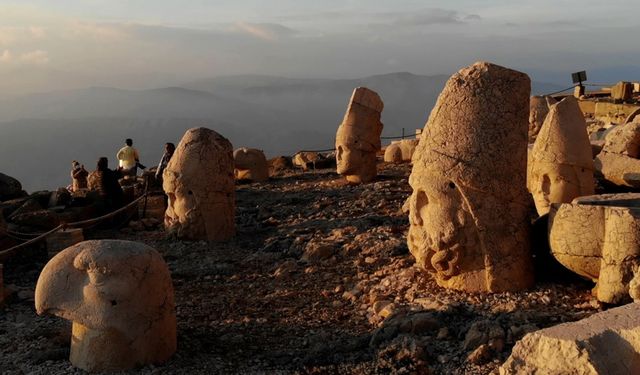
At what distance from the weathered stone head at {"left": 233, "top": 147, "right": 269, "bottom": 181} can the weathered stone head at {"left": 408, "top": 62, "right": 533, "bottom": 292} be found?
10.6m

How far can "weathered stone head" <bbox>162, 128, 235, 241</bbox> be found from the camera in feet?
35.5

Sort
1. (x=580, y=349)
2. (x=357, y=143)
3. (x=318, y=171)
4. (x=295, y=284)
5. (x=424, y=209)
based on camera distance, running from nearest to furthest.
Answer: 1. (x=580, y=349)
2. (x=424, y=209)
3. (x=295, y=284)
4. (x=357, y=143)
5. (x=318, y=171)

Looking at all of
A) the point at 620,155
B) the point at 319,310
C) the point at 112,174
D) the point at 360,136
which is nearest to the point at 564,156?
the point at 620,155

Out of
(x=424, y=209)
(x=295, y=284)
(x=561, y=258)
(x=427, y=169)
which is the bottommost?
(x=295, y=284)

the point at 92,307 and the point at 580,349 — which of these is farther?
the point at 92,307

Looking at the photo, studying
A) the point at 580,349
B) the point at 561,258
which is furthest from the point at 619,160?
the point at 580,349

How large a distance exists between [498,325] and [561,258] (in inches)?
51.2

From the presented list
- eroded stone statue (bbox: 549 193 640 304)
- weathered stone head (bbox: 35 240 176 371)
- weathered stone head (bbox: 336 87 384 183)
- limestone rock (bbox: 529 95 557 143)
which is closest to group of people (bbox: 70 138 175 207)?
weathered stone head (bbox: 336 87 384 183)

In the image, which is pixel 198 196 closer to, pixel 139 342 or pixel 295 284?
pixel 295 284

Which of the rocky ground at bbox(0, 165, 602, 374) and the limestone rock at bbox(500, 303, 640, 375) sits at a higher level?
the limestone rock at bbox(500, 303, 640, 375)

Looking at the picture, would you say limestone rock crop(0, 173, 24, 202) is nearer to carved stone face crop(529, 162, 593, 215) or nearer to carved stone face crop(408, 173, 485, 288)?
carved stone face crop(408, 173, 485, 288)

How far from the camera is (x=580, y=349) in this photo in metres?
4.04

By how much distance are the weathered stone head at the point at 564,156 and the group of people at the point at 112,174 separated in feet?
24.7

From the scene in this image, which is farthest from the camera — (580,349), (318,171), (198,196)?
(318,171)
